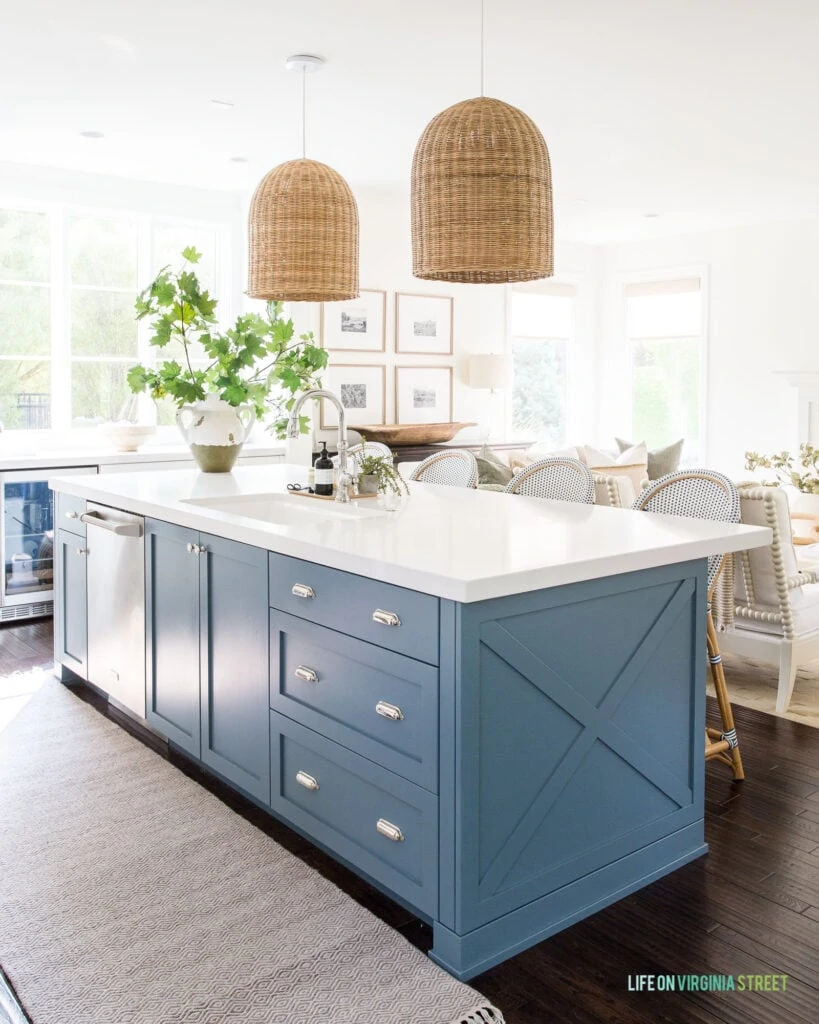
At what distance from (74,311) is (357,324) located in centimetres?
199

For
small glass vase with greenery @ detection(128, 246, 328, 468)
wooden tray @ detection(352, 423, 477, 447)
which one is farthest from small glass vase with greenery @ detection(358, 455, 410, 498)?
wooden tray @ detection(352, 423, 477, 447)

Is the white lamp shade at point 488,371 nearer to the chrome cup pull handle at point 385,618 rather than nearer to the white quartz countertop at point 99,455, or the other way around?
A: the white quartz countertop at point 99,455

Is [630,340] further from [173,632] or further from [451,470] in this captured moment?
[173,632]

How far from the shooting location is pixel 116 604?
361cm

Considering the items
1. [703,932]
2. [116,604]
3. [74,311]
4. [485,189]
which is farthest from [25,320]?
[703,932]

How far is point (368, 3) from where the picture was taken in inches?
137

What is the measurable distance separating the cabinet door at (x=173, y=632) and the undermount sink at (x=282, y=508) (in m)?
0.18

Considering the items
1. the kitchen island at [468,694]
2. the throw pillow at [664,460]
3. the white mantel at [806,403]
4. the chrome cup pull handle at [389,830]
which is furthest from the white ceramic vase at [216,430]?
the white mantel at [806,403]

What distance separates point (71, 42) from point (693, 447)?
20.4ft

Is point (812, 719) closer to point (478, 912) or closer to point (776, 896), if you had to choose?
point (776, 896)

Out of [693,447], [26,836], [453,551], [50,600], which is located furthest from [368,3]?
[693,447]

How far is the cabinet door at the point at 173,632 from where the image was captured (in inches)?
121

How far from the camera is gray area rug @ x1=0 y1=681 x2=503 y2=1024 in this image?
6.50 ft

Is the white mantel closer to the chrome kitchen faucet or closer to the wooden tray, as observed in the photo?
the wooden tray
